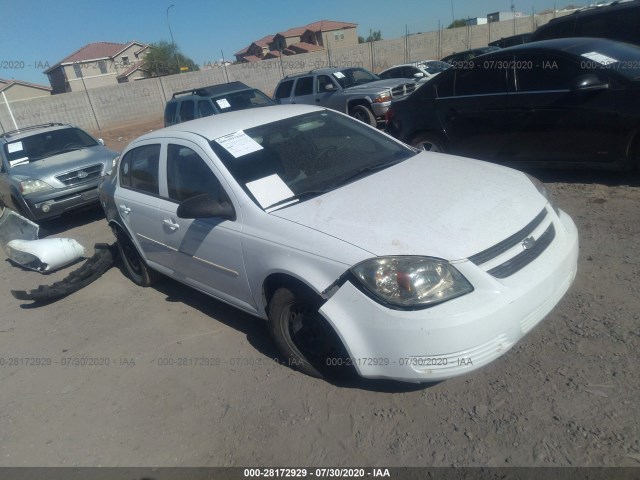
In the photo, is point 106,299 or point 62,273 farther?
point 62,273

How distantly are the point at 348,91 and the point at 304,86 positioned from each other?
1.97 metres

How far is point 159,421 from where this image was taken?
126 inches

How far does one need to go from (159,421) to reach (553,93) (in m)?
5.11

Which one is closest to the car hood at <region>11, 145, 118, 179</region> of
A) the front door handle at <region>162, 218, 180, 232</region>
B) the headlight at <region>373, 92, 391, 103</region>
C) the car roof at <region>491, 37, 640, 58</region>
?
the front door handle at <region>162, 218, 180, 232</region>

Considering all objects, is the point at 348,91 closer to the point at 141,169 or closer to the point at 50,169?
the point at 50,169

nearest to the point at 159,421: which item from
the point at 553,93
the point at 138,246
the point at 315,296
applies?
the point at 315,296

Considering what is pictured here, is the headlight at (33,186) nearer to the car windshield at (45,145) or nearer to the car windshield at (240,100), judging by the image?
the car windshield at (45,145)

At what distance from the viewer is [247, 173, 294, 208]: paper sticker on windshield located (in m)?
3.28

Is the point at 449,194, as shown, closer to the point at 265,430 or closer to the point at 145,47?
the point at 265,430

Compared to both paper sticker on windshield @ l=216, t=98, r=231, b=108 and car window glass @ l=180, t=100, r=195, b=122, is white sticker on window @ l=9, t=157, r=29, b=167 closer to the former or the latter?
car window glass @ l=180, t=100, r=195, b=122

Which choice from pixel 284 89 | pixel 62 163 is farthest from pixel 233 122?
pixel 284 89

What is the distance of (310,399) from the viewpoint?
3107 millimetres

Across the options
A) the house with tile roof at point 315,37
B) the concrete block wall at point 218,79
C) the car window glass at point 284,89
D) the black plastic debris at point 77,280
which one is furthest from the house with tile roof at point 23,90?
the black plastic debris at point 77,280

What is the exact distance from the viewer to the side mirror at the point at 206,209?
3281 millimetres
